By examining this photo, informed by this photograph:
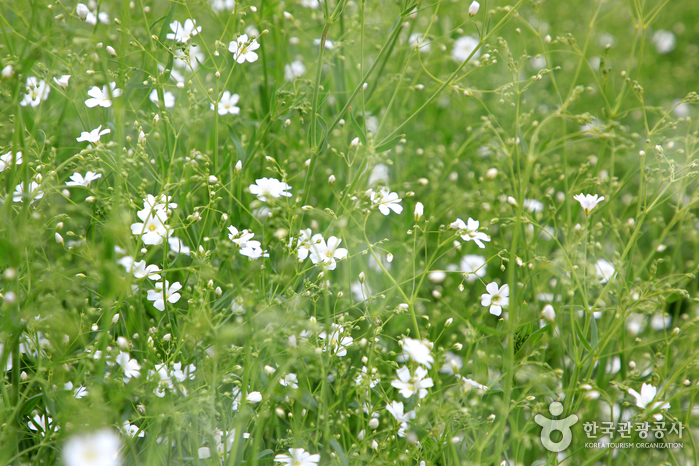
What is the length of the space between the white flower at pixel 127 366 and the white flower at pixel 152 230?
39 cm

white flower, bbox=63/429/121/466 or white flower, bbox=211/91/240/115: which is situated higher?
white flower, bbox=211/91/240/115

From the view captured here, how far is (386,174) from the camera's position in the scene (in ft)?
9.89

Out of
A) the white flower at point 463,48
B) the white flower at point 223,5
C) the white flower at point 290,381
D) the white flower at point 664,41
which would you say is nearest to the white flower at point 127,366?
the white flower at point 290,381

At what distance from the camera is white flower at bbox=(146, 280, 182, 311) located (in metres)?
1.74

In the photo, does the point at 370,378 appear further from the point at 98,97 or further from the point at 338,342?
the point at 98,97

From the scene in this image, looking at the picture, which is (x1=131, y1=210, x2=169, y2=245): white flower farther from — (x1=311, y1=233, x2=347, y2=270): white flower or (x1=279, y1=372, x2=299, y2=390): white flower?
(x1=279, y1=372, x2=299, y2=390): white flower

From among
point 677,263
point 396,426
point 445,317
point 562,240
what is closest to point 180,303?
point 396,426

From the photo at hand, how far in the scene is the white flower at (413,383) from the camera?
5.14 feet

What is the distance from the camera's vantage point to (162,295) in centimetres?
182

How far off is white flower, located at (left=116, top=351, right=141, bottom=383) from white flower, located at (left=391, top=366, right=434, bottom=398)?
873mm

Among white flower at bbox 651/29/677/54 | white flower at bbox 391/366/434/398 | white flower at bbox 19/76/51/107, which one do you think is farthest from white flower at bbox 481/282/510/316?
white flower at bbox 651/29/677/54

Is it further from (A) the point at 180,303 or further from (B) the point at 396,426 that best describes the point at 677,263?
(A) the point at 180,303

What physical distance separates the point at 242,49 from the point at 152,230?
0.86 metres

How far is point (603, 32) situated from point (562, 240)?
2.79m
